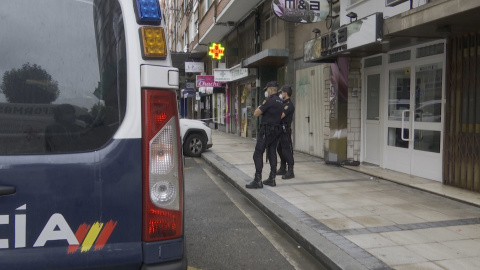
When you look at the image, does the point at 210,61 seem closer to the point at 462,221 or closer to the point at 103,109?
the point at 462,221

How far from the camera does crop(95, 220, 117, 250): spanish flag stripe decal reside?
6.54 feet

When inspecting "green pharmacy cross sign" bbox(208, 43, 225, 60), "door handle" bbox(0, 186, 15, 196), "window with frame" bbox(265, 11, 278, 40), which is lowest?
"door handle" bbox(0, 186, 15, 196)

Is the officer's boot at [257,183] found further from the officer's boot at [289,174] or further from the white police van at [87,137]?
the white police van at [87,137]

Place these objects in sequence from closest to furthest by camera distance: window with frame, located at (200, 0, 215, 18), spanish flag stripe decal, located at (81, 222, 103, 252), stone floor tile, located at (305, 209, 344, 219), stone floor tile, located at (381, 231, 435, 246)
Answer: spanish flag stripe decal, located at (81, 222, 103, 252) < stone floor tile, located at (381, 231, 435, 246) < stone floor tile, located at (305, 209, 344, 219) < window with frame, located at (200, 0, 215, 18)

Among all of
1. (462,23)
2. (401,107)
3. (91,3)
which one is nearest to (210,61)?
(401,107)

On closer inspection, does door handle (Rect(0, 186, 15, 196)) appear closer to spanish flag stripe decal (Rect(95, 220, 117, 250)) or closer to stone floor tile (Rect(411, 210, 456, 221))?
spanish flag stripe decal (Rect(95, 220, 117, 250))

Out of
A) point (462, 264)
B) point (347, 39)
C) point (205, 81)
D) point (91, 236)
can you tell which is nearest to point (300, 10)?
point (347, 39)

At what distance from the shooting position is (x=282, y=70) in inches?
565

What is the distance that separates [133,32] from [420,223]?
4.33 metres

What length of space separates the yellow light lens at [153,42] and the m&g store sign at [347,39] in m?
5.58

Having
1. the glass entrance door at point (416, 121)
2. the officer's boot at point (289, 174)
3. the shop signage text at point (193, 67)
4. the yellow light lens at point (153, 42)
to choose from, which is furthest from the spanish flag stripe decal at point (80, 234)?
the shop signage text at point (193, 67)

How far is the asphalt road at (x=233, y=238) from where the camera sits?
4.15 m

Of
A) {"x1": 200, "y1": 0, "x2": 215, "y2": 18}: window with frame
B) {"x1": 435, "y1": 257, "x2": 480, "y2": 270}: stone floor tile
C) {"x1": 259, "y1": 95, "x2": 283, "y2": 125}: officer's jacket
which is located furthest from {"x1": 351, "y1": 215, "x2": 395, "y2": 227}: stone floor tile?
{"x1": 200, "y1": 0, "x2": 215, "y2": 18}: window with frame

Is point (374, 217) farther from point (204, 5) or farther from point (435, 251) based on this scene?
point (204, 5)
